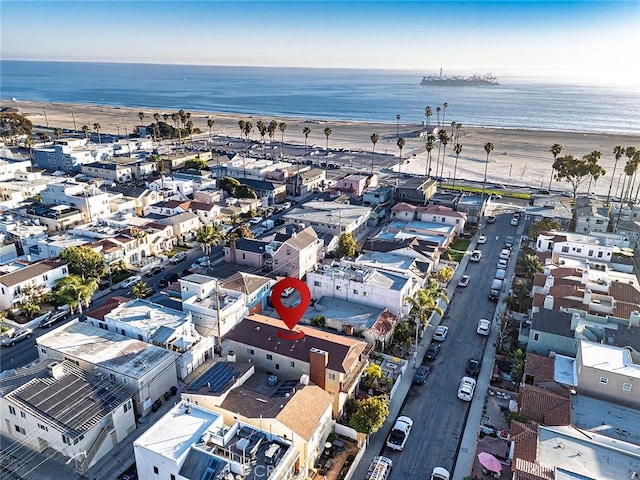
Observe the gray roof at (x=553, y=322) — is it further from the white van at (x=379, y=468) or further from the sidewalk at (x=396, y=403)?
the white van at (x=379, y=468)

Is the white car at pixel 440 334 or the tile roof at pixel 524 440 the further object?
the white car at pixel 440 334

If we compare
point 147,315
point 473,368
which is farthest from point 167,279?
point 473,368

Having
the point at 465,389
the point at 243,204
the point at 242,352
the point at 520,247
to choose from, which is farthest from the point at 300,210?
the point at 465,389

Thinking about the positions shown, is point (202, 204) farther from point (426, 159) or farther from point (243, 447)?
point (426, 159)

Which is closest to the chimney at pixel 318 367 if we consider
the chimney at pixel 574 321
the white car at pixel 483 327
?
the white car at pixel 483 327

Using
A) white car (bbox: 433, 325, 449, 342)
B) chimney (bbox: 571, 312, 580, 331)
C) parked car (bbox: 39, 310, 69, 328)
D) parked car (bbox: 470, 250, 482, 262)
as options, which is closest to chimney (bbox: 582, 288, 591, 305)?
chimney (bbox: 571, 312, 580, 331)

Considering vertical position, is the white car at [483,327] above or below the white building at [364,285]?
below

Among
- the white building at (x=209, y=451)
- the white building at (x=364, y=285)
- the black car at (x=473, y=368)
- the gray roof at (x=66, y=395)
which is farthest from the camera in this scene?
the white building at (x=364, y=285)
